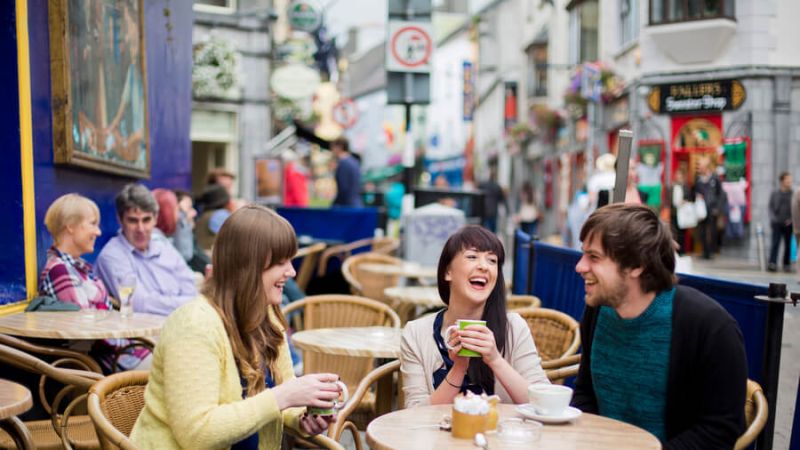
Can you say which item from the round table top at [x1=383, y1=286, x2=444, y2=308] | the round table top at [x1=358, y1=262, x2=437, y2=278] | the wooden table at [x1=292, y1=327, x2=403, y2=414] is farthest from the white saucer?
the round table top at [x1=358, y1=262, x2=437, y2=278]

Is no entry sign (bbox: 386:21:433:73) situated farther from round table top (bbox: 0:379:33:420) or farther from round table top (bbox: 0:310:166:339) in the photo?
round table top (bbox: 0:379:33:420)

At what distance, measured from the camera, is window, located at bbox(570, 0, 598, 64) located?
25.1 m

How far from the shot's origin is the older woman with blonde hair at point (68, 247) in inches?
197

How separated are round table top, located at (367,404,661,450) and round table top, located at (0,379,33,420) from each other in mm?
A: 1124

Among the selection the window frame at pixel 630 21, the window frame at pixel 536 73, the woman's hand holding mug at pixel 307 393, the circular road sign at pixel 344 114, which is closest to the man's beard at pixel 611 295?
the woman's hand holding mug at pixel 307 393

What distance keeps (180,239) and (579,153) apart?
20.2 metres

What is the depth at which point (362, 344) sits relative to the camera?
452 centimetres

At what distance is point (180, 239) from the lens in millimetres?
7801

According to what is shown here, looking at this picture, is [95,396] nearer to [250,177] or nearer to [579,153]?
[250,177]

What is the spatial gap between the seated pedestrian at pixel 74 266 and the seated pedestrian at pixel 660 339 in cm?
297

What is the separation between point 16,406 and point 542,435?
1.63 metres

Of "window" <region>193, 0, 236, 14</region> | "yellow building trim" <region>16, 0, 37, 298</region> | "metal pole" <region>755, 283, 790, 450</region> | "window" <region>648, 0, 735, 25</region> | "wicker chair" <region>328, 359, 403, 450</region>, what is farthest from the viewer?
"window" <region>193, 0, 236, 14</region>

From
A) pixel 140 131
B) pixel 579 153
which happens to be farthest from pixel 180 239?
pixel 579 153

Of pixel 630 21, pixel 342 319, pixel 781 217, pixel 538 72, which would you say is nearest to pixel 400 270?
pixel 342 319
